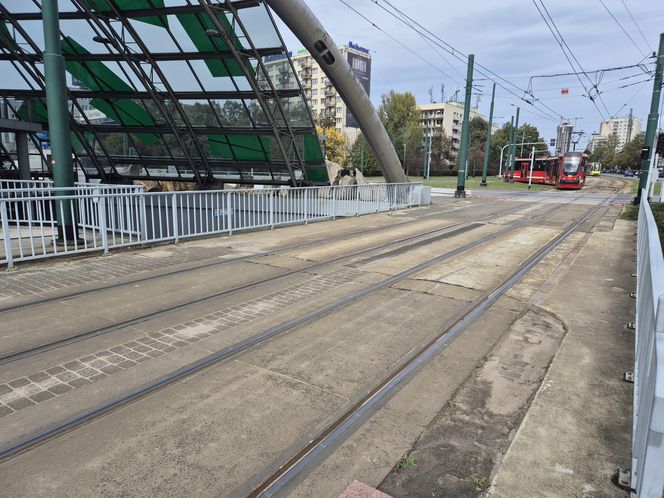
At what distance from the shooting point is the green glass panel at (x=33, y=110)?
19.5m

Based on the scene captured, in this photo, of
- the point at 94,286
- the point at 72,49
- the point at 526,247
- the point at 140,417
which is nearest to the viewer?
the point at 140,417

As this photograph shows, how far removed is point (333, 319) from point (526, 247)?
7.07m

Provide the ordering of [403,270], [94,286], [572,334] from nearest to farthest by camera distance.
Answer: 1. [572,334]
2. [94,286]
3. [403,270]

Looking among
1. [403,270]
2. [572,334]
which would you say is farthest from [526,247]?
[572,334]

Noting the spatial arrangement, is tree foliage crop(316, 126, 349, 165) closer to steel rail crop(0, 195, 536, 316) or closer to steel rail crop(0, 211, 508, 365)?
steel rail crop(0, 195, 536, 316)

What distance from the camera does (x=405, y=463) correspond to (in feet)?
9.07

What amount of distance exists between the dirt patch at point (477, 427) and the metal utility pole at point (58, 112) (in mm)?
8211

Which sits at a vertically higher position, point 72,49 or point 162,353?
point 72,49

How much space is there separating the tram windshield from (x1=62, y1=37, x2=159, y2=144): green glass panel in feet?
124

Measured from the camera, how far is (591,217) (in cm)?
1800

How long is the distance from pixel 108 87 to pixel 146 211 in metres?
11.1

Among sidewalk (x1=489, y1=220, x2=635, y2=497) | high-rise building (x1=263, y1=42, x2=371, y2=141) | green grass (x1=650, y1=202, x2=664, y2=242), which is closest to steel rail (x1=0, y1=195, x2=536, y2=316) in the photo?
sidewalk (x1=489, y1=220, x2=635, y2=497)

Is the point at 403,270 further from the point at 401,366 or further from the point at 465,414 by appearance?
the point at 465,414

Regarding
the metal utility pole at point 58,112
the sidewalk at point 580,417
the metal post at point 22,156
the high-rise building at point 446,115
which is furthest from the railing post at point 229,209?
the high-rise building at point 446,115
